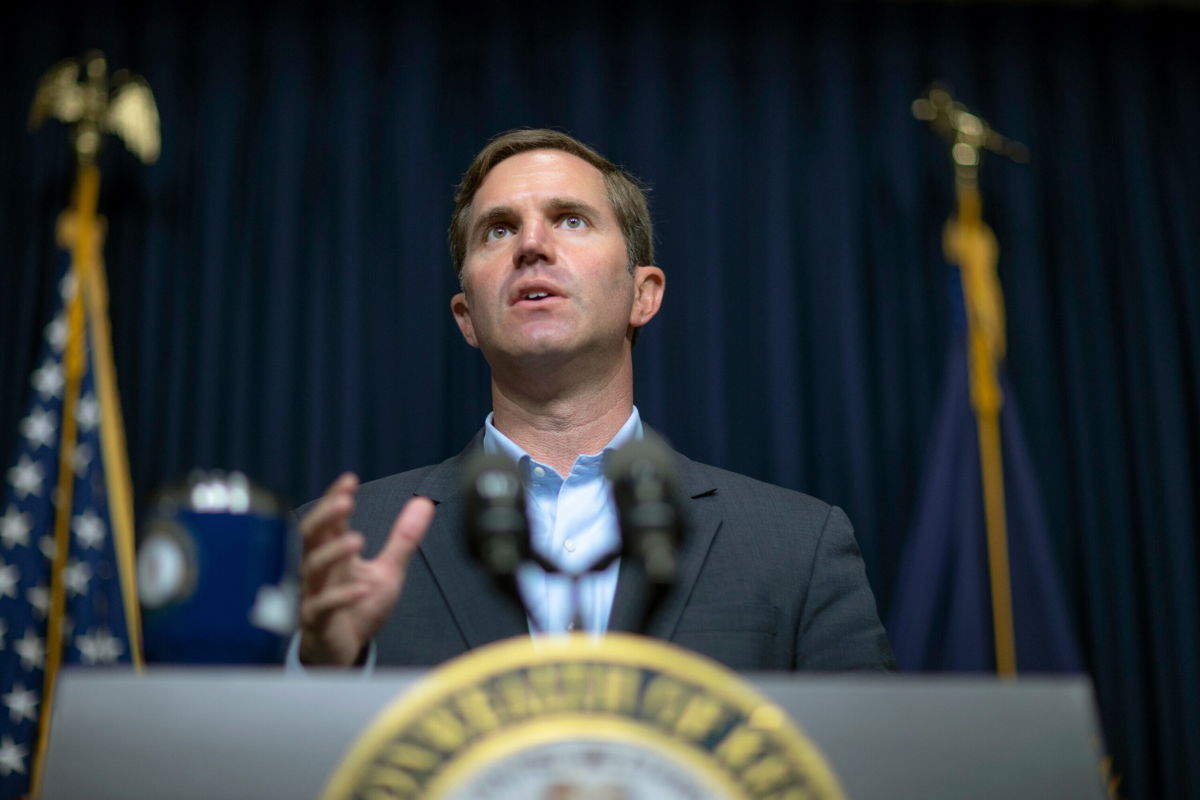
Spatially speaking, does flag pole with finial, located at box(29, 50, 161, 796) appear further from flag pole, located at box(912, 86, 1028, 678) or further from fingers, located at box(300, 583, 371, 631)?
flag pole, located at box(912, 86, 1028, 678)

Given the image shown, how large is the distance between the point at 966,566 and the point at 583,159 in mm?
1742

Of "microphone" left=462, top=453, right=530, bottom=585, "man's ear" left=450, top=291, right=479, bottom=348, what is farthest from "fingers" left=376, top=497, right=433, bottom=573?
"man's ear" left=450, top=291, right=479, bottom=348

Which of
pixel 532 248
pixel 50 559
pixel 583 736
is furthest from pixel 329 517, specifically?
pixel 50 559

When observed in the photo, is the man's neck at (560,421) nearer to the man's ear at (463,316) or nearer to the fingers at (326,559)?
the man's ear at (463,316)

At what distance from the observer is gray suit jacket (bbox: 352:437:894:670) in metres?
1.40

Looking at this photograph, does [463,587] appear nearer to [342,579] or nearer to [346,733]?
[342,579]

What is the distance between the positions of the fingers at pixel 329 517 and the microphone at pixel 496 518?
0.34 ft

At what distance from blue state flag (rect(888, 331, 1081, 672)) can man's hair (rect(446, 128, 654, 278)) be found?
4.78 ft

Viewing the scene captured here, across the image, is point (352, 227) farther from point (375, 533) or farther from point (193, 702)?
point (193, 702)

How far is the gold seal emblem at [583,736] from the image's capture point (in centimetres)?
66

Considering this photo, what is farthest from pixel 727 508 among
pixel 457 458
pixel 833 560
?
pixel 457 458

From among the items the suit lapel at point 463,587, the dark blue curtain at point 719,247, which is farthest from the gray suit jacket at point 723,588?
the dark blue curtain at point 719,247

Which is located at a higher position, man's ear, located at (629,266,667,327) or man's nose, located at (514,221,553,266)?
man's nose, located at (514,221,553,266)

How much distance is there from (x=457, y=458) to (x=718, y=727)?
1.17 meters
